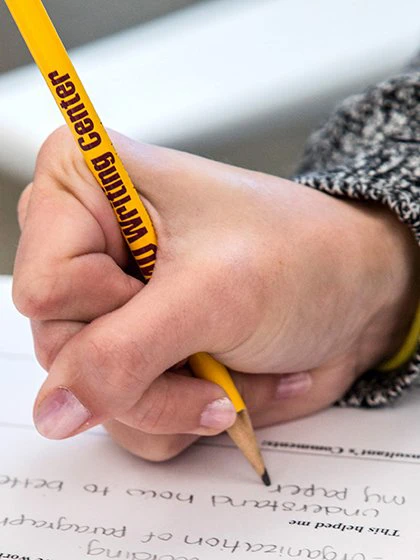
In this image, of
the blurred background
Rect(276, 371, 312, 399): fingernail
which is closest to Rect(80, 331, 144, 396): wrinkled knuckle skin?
Rect(276, 371, 312, 399): fingernail

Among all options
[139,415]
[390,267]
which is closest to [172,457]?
[139,415]

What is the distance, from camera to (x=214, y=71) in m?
0.81

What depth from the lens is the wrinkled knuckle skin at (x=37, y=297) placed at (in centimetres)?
39

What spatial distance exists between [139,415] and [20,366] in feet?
0.49

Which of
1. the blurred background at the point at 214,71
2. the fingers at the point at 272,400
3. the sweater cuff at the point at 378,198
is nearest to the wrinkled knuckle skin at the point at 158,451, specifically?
the fingers at the point at 272,400

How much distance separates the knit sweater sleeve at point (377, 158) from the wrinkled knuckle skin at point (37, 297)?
172mm

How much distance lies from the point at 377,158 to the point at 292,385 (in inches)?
5.7

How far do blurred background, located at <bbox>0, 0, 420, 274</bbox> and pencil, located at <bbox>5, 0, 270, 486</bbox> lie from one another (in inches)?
12.8

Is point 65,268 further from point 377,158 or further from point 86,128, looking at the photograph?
point 377,158

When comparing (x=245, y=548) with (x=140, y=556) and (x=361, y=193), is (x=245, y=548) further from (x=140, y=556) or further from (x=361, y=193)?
(x=361, y=193)

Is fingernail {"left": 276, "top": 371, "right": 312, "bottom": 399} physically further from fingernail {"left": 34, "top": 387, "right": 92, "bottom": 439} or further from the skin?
fingernail {"left": 34, "top": 387, "right": 92, "bottom": 439}

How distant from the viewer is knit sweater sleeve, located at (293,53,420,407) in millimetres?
498

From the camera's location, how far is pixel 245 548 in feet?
1.31

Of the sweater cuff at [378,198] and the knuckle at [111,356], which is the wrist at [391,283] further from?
the knuckle at [111,356]
